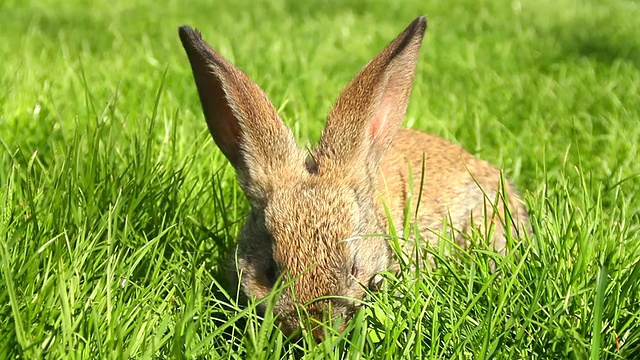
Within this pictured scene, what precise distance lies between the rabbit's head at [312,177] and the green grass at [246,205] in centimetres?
16

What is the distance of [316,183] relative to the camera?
124 inches

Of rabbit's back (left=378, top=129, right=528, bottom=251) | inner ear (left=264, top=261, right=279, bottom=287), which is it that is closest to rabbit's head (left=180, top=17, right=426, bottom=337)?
inner ear (left=264, top=261, right=279, bottom=287)

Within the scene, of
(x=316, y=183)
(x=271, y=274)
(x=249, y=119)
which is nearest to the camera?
(x=271, y=274)

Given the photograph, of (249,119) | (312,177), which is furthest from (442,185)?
(249,119)

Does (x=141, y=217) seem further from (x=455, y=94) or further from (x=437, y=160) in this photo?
(x=455, y=94)

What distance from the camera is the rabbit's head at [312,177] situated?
9.21 ft

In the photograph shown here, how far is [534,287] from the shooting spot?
2854 millimetres

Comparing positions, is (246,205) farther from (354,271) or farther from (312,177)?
(354,271)

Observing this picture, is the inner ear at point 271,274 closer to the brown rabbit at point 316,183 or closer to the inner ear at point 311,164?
the brown rabbit at point 316,183

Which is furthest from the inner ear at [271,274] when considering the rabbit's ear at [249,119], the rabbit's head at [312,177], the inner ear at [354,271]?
the rabbit's ear at [249,119]

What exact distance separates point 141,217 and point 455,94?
10.1ft

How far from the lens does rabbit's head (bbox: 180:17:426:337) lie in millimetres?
2809

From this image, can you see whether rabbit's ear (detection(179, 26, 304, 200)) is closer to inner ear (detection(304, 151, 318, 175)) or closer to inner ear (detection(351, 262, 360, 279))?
inner ear (detection(304, 151, 318, 175))

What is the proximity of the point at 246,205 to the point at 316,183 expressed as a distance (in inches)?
36.8
